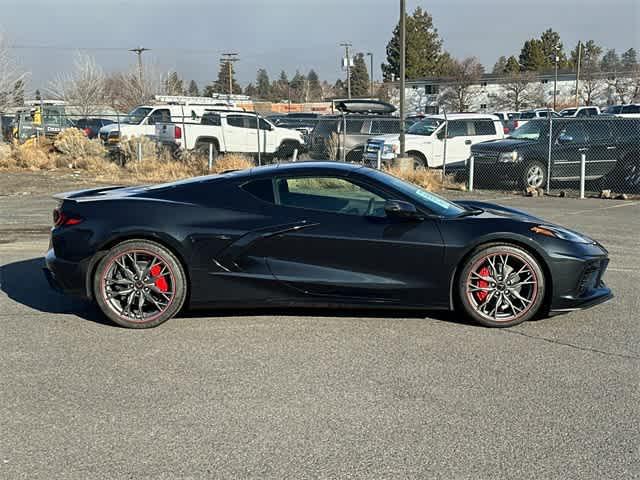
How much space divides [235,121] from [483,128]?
8096 mm

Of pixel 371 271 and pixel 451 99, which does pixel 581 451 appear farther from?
pixel 451 99

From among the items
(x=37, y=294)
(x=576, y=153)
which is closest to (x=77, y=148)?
(x=576, y=153)

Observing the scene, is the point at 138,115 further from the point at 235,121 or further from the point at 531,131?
the point at 531,131

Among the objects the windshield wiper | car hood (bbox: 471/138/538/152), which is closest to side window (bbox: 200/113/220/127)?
car hood (bbox: 471/138/538/152)

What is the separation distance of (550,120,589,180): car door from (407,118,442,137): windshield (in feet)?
14.5

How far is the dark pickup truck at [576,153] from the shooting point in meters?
16.0

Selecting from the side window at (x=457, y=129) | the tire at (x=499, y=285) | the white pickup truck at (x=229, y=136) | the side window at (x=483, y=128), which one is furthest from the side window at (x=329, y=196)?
the white pickup truck at (x=229, y=136)

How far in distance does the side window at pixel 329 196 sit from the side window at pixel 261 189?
7 centimetres

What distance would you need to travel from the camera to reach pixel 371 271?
18.5 feet

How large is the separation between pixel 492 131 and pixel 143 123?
12.6 meters

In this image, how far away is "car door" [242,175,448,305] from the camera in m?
5.60

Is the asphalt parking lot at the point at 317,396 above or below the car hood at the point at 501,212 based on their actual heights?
below

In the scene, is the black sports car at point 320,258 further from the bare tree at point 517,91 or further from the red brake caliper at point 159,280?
the bare tree at point 517,91

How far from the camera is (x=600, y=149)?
1608 centimetres
